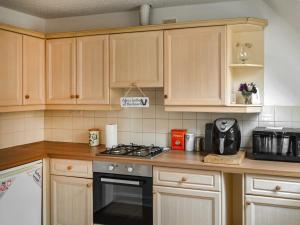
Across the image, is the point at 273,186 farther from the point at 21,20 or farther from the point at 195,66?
the point at 21,20

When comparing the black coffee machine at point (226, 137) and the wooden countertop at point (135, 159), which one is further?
the black coffee machine at point (226, 137)

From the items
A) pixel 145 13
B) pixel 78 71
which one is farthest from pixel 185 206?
pixel 145 13

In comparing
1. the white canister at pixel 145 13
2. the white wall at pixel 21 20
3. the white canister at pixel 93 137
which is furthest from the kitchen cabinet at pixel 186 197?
the white wall at pixel 21 20

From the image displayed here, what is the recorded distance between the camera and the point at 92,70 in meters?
3.13

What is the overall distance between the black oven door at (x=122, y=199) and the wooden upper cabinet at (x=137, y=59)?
0.86m

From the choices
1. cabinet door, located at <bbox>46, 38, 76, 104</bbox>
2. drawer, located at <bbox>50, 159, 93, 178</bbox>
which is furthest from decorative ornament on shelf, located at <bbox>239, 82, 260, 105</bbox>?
cabinet door, located at <bbox>46, 38, 76, 104</bbox>

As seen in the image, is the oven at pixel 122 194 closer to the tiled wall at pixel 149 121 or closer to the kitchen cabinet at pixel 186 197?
the kitchen cabinet at pixel 186 197

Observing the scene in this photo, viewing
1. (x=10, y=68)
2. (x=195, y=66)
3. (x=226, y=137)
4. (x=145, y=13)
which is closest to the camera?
(x=226, y=137)

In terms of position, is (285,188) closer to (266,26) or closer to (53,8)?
(266,26)

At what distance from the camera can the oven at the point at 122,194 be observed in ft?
8.81

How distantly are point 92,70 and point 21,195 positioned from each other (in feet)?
4.21

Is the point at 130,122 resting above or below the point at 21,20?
below

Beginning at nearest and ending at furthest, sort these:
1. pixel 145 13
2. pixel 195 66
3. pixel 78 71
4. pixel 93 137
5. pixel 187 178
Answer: pixel 187 178
pixel 195 66
pixel 145 13
pixel 78 71
pixel 93 137

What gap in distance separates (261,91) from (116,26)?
1.57 metres
